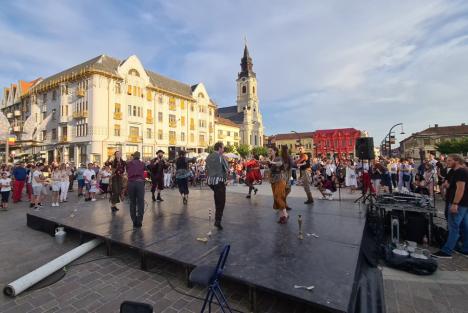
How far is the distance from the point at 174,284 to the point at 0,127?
26.4 meters

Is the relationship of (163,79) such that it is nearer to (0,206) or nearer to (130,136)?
(130,136)

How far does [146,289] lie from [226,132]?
55.9m

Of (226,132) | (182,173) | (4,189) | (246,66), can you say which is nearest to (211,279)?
(182,173)

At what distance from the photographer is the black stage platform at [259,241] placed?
118 inches

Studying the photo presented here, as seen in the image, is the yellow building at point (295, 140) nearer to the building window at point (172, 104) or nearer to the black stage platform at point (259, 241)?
the building window at point (172, 104)

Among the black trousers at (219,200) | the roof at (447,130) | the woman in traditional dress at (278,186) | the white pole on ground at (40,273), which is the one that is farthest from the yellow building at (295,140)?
the white pole on ground at (40,273)

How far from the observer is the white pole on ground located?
3471 mm

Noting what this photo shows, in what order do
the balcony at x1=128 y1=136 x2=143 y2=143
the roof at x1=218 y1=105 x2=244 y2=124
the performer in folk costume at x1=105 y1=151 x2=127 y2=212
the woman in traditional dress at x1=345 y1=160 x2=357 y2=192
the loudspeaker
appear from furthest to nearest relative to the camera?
1. the roof at x1=218 y1=105 x2=244 y2=124
2. the balcony at x1=128 y1=136 x2=143 y2=143
3. the woman in traditional dress at x1=345 y1=160 x2=357 y2=192
4. the loudspeaker
5. the performer in folk costume at x1=105 y1=151 x2=127 y2=212

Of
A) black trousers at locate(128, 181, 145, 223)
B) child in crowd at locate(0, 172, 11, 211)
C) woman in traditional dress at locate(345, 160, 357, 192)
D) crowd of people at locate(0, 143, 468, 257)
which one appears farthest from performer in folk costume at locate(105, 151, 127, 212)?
woman in traditional dress at locate(345, 160, 357, 192)

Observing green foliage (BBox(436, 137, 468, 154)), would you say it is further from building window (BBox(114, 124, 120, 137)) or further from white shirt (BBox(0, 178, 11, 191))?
white shirt (BBox(0, 178, 11, 191))

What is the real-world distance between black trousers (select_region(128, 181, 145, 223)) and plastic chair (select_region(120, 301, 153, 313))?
3.83 metres

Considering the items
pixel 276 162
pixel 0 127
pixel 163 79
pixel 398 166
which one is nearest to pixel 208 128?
pixel 163 79

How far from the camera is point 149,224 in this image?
5.74m

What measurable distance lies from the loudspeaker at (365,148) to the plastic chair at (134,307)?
857 cm
